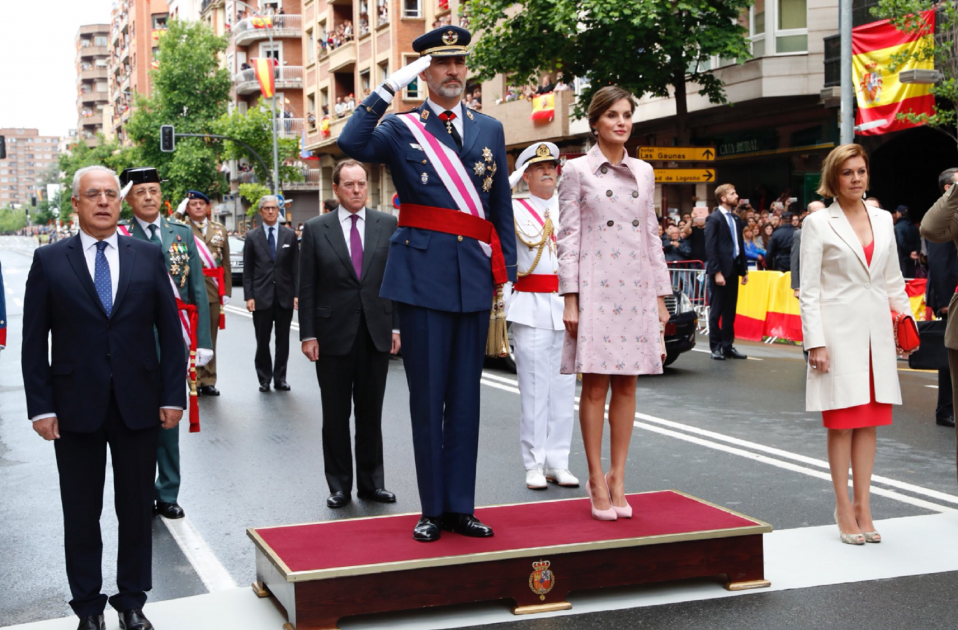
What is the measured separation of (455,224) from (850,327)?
2.26m

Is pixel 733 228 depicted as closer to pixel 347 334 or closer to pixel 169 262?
pixel 347 334

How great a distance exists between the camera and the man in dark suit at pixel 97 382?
4781 mm

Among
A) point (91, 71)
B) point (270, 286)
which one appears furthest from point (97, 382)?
point (91, 71)

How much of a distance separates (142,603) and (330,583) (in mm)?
840

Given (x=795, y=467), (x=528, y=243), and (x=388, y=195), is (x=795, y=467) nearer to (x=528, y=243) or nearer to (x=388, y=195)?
(x=528, y=243)

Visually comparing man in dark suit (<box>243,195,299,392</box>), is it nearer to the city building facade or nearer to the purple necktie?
the purple necktie

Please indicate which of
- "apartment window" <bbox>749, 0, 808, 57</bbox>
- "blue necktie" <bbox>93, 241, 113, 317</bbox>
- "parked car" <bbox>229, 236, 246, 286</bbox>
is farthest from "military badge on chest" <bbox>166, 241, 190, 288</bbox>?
"parked car" <bbox>229, 236, 246, 286</bbox>

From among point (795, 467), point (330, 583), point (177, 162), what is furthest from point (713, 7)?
point (177, 162)

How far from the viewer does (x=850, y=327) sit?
241 inches

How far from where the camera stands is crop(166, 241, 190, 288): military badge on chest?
7.83m

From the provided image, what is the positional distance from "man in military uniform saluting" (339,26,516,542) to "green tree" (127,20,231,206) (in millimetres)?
59614

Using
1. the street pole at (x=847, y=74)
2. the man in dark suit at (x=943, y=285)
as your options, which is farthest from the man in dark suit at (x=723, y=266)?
the man in dark suit at (x=943, y=285)

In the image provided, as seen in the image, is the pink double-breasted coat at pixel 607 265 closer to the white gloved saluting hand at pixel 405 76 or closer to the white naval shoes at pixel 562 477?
the white gloved saluting hand at pixel 405 76

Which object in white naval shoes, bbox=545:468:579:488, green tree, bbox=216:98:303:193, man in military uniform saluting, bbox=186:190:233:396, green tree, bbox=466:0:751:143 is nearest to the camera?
white naval shoes, bbox=545:468:579:488
